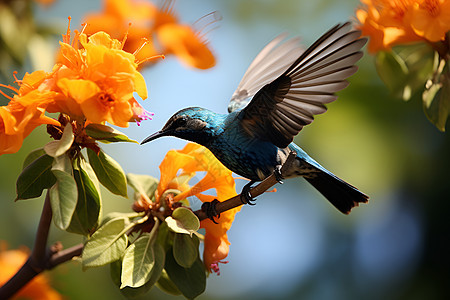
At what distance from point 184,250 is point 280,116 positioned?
1.91 ft

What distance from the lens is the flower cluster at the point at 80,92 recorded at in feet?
4.90

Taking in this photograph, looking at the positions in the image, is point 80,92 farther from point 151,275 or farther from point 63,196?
point 151,275

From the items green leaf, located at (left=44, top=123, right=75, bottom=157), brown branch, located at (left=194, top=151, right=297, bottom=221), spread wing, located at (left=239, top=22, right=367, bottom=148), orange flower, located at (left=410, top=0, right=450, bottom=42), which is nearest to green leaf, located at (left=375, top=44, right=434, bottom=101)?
orange flower, located at (left=410, top=0, right=450, bottom=42)

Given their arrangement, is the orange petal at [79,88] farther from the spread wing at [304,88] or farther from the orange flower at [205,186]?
the spread wing at [304,88]

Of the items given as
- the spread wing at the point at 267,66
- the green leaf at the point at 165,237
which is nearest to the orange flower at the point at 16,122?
the green leaf at the point at 165,237

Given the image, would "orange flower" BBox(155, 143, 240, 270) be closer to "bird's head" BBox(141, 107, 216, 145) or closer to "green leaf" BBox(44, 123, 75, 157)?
"bird's head" BBox(141, 107, 216, 145)

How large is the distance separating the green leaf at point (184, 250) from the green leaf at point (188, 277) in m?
0.07

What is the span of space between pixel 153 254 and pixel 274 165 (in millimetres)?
697

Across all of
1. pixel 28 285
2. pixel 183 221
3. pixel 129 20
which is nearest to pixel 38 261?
pixel 183 221

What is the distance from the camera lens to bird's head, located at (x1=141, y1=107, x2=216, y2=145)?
2.12 meters

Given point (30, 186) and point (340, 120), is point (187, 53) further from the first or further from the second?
point (340, 120)

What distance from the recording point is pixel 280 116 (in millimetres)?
1961

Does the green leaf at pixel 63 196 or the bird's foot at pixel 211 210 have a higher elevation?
the green leaf at pixel 63 196

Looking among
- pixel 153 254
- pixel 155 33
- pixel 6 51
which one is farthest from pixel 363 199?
pixel 6 51
